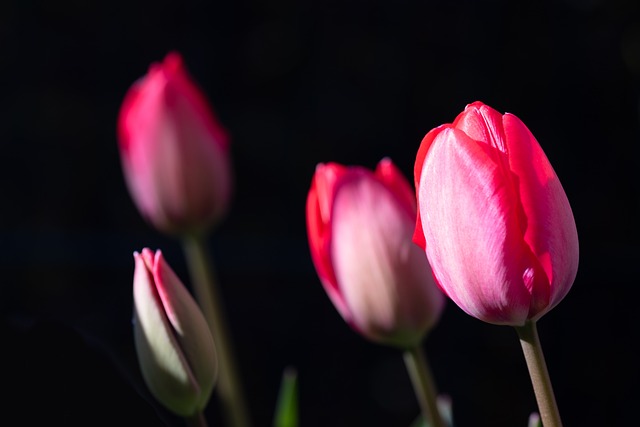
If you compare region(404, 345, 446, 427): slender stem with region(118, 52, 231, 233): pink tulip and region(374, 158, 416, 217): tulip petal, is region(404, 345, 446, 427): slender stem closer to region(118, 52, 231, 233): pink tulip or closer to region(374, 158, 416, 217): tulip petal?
region(374, 158, 416, 217): tulip petal

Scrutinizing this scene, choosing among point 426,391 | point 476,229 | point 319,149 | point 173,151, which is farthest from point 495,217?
point 319,149

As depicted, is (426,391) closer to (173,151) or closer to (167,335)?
(167,335)

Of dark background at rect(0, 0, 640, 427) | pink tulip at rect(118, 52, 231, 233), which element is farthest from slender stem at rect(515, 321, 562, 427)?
dark background at rect(0, 0, 640, 427)

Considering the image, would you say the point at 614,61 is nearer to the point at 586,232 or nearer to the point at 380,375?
the point at 586,232

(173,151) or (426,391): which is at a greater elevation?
(173,151)

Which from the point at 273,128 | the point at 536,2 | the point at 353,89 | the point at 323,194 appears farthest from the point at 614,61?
the point at 323,194

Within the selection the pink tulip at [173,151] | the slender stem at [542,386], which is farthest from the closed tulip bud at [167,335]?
the pink tulip at [173,151]
